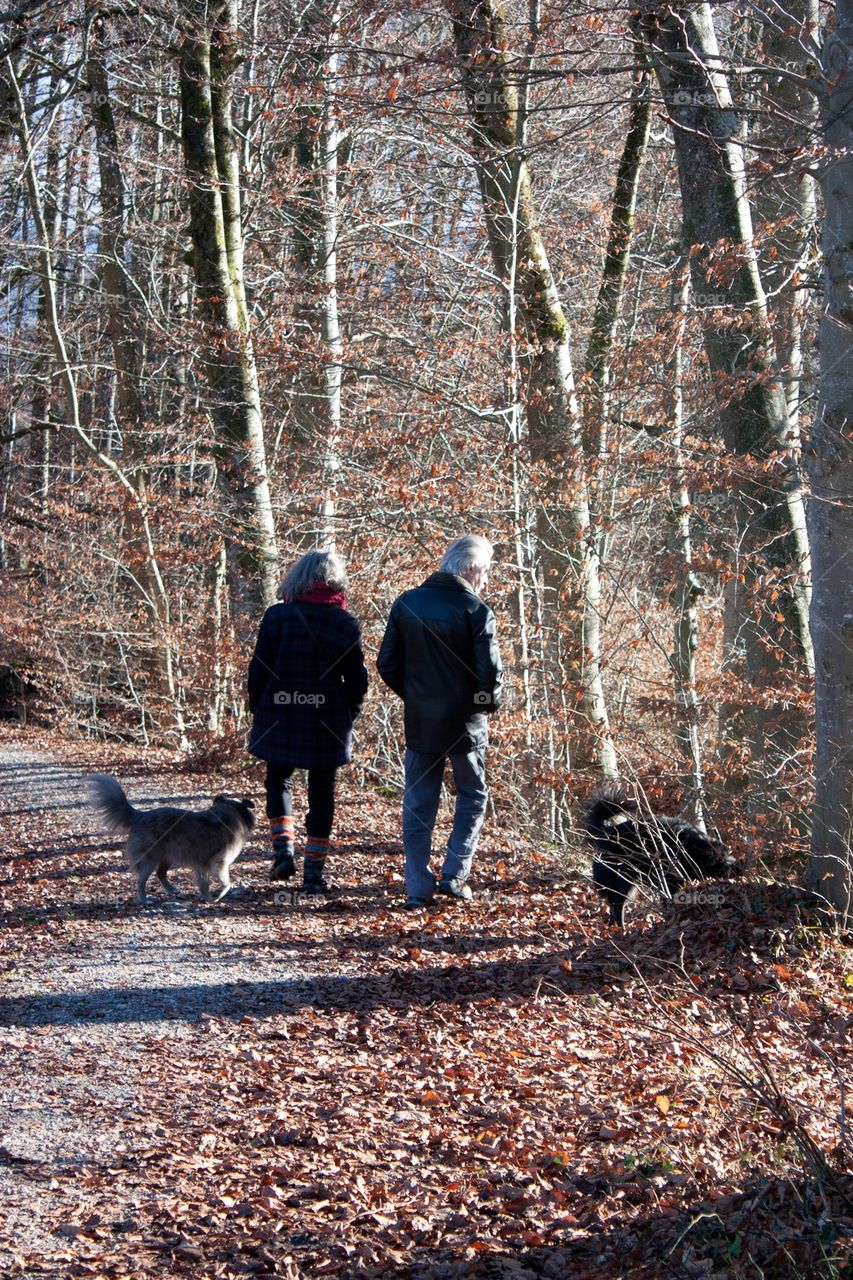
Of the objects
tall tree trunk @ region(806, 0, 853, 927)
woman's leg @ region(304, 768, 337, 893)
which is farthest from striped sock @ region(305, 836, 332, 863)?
tall tree trunk @ region(806, 0, 853, 927)

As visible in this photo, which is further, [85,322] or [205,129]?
[85,322]

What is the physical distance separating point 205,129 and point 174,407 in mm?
8056

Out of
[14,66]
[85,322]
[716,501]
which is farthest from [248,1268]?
[85,322]

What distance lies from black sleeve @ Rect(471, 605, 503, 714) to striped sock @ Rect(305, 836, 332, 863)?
1.57 metres

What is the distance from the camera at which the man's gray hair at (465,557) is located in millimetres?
7676

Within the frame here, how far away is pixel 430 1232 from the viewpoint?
12.9 feet

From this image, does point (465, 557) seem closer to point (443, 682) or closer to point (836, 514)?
point (443, 682)

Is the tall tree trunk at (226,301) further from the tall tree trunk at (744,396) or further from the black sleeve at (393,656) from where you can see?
the black sleeve at (393,656)

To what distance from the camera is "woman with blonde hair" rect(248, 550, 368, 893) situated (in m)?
8.08

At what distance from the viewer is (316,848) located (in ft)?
26.6

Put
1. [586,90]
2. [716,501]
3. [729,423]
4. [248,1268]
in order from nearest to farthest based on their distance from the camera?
1. [248,1268]
2. [729,423]
3. [716,501]
4. [586,90]

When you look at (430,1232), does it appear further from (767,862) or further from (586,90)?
→ (586,90)

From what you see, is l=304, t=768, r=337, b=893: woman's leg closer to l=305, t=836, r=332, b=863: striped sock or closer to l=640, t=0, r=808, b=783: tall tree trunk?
l=305, t=836, r=332, b=863: striped sock

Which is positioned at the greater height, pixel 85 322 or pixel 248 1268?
pixel 85 322
